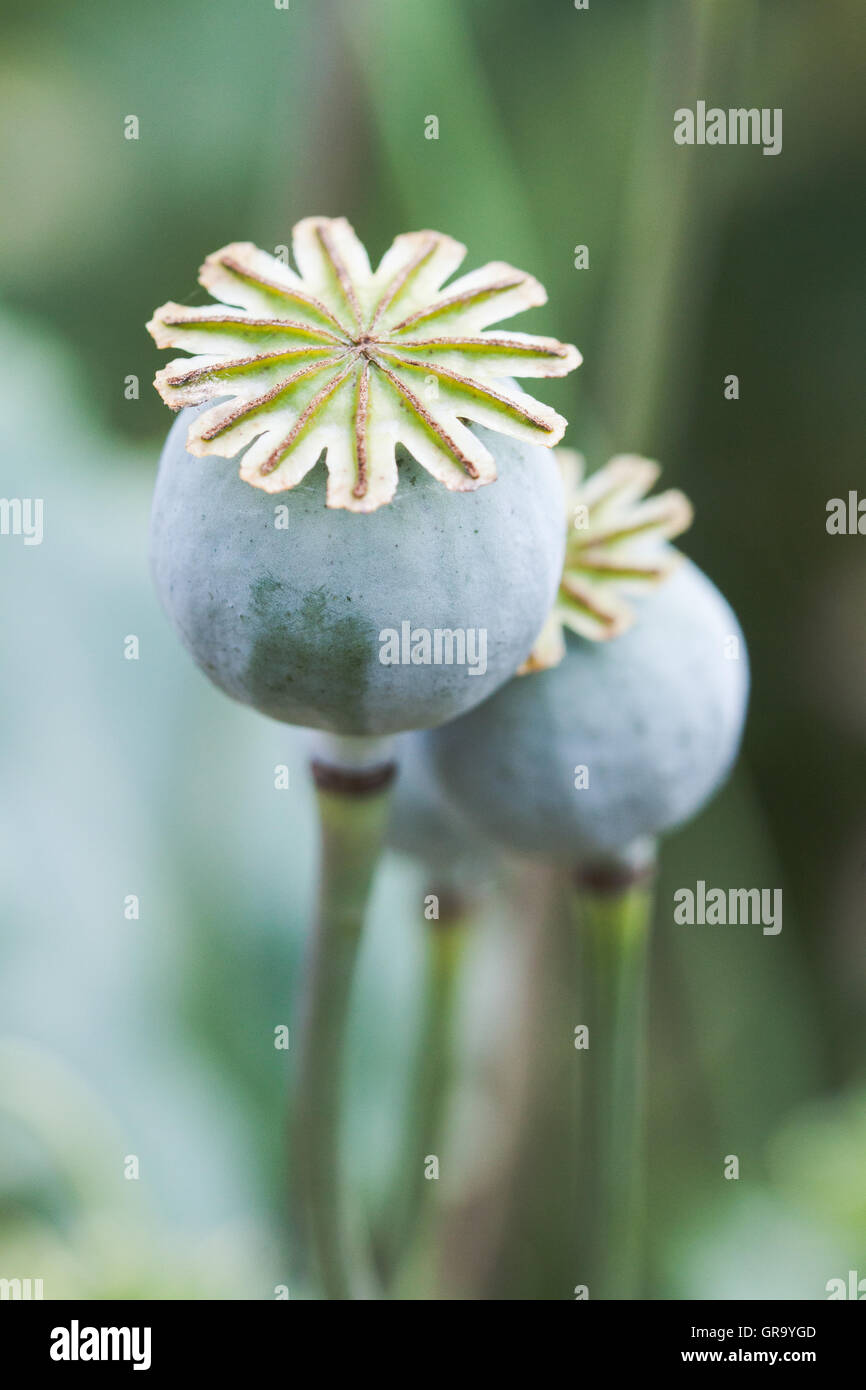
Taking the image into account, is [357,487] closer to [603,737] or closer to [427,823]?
[603,737]

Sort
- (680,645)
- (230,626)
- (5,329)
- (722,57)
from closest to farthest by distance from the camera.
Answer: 1. (230,626)
2. (680,645)
3. (722,57)
4. (5,329)

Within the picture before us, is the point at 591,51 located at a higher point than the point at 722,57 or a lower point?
higher

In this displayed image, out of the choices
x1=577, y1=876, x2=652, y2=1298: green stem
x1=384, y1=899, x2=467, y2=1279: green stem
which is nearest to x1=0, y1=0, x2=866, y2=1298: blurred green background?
Answer: x1=384, y1=899, x2=467, y2=1279: green stem

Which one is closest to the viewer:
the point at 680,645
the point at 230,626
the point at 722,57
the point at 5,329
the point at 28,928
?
the point at 230,626

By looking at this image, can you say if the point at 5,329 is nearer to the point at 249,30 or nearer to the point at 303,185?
the point at 303,185

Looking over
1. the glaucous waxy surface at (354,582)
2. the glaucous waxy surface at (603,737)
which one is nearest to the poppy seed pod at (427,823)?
the glaucous waxy surface at (603,737)

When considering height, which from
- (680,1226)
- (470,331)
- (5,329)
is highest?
(5,329)

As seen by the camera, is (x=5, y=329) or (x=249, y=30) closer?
(x=5, y=329)

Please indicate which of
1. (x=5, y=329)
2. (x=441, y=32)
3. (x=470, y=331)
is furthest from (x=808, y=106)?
(x=470, y=331)

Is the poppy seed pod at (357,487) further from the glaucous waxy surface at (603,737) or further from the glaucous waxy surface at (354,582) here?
the glaucous waxy surface at (603,737)
